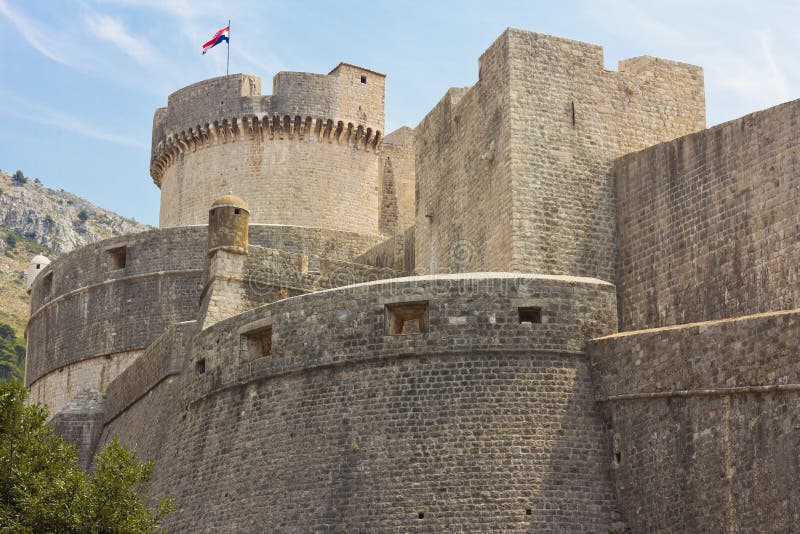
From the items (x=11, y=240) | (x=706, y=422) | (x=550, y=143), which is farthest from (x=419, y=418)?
(x=11, y=240)

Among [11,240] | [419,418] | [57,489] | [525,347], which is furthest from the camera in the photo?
[11,240]

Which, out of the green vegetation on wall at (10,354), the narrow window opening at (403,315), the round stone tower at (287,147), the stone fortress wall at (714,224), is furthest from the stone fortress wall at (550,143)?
the green vegetation on wall at (10,354)

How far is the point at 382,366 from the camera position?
20.6 metres

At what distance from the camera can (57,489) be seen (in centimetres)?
1872

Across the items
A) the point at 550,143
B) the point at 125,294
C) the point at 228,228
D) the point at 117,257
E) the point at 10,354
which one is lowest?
the point at 125,294

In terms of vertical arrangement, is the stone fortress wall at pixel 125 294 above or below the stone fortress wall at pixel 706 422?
above

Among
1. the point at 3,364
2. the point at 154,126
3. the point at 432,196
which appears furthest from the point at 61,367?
the point at 3,364

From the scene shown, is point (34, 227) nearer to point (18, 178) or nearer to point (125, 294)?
point (18, 178)

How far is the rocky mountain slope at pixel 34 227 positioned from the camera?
67.5m

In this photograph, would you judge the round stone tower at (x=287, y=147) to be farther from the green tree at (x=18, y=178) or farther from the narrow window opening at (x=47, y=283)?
the green tree at (x=18, y=178)

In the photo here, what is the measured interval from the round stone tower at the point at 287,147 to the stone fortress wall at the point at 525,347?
577cm

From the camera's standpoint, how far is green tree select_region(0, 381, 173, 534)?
60.2ft

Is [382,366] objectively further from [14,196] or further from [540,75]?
[14,196]

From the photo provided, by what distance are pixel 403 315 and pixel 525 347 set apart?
223 centimetres
